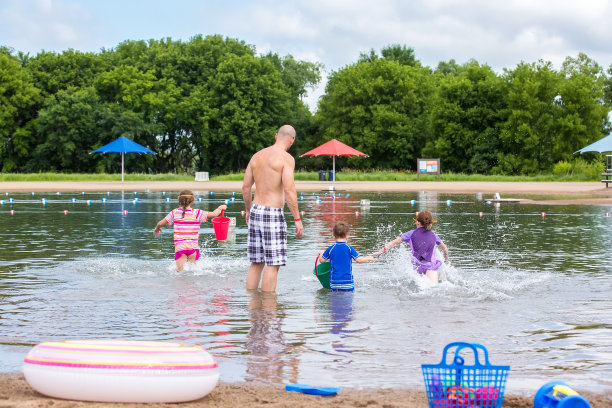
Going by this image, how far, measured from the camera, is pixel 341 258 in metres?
9.08

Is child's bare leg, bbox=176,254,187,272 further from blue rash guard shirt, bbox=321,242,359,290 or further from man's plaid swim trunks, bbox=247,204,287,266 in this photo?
blue rash guard shirt, bbox=321,242,359,290

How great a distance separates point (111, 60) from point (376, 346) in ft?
232

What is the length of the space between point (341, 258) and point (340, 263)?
0.30 ft

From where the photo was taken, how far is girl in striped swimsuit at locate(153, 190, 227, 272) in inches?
408

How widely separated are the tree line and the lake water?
47710 millimetres

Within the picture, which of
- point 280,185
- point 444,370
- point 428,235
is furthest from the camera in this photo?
point 428,235

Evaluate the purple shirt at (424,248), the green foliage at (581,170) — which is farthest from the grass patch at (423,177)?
the purple shirt at (424,248)

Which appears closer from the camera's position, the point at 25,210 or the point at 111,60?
the point at 25,210

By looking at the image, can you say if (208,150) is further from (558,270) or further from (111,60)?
(558,270)

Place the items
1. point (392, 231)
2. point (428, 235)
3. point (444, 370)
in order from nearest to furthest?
1. point (444, 370)
2. point (428, 235)
3. point (392, 231)

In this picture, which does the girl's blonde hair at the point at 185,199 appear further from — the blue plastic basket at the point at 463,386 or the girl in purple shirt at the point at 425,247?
the blue plastic basket at the point at 463,386

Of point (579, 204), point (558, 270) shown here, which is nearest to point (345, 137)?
point (579, 204)

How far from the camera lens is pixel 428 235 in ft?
32.0

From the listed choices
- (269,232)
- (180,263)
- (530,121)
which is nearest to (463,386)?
(269,232)
